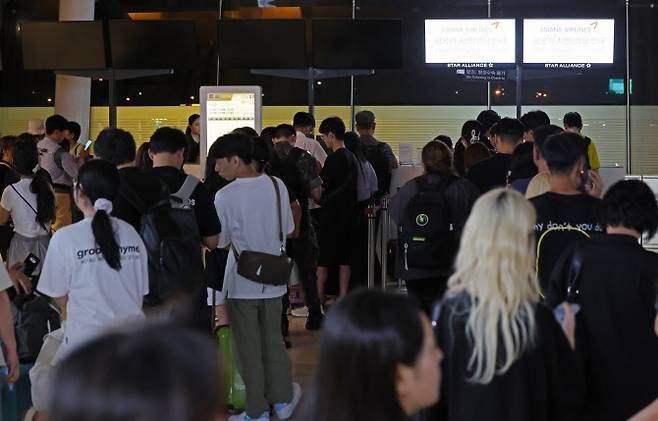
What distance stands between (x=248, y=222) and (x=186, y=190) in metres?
0.73

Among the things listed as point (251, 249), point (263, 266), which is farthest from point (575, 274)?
point (251, 249)

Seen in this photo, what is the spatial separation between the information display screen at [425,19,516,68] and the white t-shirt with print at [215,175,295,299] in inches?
276

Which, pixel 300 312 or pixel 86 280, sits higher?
pixel 86 280

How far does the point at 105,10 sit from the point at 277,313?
10115mm

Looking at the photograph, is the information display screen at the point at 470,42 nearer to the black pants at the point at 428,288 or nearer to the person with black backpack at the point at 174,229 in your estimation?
the black pants at the point at 428,288

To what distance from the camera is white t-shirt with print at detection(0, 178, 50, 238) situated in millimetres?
6590

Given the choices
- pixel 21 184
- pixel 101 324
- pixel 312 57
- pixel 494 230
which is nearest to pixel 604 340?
pixel 494 230

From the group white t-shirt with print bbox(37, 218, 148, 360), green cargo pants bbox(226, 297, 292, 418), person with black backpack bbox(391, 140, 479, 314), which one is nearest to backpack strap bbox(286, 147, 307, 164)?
person with black backpack bbox(391, 140, 479, 314)

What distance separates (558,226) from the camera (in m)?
4.27

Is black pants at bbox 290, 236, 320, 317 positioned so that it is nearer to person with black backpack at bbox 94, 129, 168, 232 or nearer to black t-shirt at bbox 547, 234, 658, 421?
person with black backpack at bbox 94, 129, 168, 232

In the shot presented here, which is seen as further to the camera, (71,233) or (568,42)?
(568,42)

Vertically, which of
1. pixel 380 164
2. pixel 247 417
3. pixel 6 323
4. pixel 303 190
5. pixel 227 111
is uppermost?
pixel 227 111

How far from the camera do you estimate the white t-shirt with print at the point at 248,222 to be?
5.66m

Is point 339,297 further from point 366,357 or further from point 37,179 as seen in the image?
point 366,357
